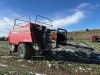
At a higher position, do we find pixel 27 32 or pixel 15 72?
pixel 27 32

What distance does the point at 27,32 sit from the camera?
11547 mm

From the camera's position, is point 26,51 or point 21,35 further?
point 21,35

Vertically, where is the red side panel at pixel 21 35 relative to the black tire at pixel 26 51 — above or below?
above

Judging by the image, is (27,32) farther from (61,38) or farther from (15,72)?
(15,72)

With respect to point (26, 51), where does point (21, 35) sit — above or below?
above

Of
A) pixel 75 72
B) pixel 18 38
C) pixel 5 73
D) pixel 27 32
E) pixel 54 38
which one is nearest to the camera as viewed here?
pixel 5 73

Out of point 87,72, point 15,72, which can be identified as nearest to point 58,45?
point 87,72

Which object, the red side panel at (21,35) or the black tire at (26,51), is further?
the black tire at (26,51)

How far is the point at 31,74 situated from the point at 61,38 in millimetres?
3378

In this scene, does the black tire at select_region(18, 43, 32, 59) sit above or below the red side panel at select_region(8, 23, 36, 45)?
below

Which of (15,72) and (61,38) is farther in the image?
(61,38)

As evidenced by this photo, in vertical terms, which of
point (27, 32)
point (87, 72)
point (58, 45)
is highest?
point (27, 32)

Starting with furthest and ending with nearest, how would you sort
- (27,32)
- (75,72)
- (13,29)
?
(13,29)
(27,32)
(75,72)

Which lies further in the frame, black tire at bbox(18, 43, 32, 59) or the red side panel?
black tire at bbox(18, 43, 32, 59)
